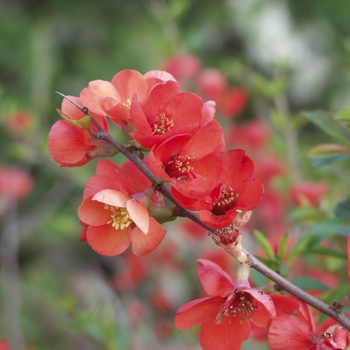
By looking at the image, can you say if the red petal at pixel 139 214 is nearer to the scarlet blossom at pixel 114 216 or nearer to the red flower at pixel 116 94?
the scarlet blossom at pixel 114 216

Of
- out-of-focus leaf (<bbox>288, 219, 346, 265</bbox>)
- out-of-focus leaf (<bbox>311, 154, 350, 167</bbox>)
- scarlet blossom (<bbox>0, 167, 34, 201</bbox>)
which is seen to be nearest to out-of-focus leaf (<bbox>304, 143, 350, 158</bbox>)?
out-of-focus leaf (<bbox>311, 154, 350, 167</bbox>)

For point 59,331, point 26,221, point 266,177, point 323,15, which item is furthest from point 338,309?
point 323,15

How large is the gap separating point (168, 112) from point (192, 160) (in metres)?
0.06

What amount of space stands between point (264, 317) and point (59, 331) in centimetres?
247

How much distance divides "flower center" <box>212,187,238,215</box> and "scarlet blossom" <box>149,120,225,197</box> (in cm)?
3

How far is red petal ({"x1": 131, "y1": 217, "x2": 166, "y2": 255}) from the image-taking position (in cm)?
52

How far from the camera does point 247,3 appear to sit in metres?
4.26

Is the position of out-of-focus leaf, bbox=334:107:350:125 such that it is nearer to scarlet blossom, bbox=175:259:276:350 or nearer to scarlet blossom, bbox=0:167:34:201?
scarlet blossom, bbox=175:259:276:350

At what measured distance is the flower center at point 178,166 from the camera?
0.56 metres

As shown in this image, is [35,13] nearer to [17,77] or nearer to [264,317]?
[17,77]

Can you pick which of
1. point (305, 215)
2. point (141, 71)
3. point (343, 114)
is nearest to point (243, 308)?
point (343, 114)

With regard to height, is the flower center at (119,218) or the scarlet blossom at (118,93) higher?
the scarlet blossom at (118,93)

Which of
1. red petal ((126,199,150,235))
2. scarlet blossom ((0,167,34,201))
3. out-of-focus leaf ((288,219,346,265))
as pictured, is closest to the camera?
red petal ((126,199,150,235))

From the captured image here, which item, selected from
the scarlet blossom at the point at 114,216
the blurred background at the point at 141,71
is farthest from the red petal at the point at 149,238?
the blurred background at the point at 141,71
